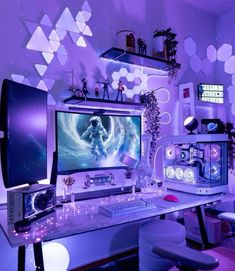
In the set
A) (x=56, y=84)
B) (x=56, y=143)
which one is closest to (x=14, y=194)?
(x=56, y=143)

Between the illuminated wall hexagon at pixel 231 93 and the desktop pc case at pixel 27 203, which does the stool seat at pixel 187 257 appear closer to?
the desktop pc case at pixel 27 203

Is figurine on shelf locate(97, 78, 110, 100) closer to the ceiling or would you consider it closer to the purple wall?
the purple wall

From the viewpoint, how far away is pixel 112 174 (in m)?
2.31

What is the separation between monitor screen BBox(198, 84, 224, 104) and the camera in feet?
9.43

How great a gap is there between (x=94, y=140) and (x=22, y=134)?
29.5 inches

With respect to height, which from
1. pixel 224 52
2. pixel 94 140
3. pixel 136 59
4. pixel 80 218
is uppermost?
pixel 224 52

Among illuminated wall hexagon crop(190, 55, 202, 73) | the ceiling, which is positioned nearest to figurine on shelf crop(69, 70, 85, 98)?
illuminated wall hexagon crop(190, 55, 202, 73)

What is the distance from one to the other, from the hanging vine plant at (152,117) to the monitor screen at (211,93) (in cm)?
66

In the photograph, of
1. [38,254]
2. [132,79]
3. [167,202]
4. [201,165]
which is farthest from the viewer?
[132,79]

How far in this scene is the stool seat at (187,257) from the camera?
2.87 ft

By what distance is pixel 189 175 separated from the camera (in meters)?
2.08

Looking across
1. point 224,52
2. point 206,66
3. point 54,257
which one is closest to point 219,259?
point 54,257

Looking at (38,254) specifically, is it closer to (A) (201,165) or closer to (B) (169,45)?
(A) (201,165)

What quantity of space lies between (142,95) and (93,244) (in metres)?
1.42
